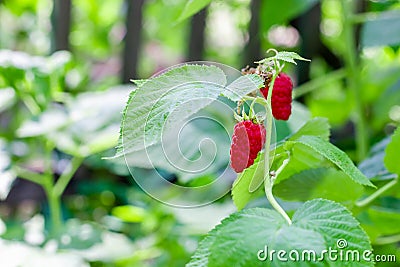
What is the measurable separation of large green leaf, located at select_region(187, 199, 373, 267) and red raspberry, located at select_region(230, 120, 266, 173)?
0.14 feet

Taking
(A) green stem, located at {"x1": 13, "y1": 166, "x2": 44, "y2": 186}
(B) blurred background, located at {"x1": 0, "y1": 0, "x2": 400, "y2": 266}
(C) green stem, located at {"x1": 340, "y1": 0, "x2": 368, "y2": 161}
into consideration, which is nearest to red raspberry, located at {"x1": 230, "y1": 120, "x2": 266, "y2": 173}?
(B) blurred background, located at {"x1": 0, "y1": 0, "x2": 400, "y2": 266}

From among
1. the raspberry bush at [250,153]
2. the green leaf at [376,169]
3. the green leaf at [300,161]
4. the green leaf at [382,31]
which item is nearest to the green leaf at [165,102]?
the raspberry bush at [250,153]

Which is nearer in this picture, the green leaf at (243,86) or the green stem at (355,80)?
the green leaf at (243,86)

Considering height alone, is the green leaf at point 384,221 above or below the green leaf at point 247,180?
below

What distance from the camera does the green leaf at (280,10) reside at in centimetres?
92

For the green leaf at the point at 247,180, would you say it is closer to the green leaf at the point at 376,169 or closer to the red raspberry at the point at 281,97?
the red raspberry at the point at 281,97

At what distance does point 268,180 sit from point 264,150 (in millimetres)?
19

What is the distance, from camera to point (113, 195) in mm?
1332

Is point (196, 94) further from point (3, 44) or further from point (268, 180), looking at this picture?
point (3, 44)

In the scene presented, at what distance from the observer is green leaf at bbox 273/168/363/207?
48cm

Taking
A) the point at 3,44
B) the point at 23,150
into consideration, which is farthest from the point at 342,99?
the point at 3,44

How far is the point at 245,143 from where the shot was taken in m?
0.37

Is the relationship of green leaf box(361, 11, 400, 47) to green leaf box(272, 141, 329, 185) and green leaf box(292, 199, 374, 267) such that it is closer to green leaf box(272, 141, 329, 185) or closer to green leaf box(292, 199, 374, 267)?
green leaf box(272, 141, 329, 185)

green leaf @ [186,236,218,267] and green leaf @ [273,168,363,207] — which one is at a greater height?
green leaf @ [273,168,363,207]
